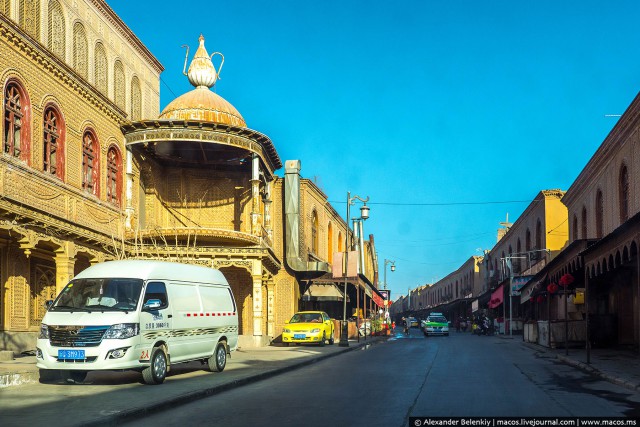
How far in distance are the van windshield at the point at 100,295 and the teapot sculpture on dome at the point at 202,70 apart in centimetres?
2160

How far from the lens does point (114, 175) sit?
29234 mm

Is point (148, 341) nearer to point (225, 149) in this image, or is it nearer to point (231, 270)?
point (225, 149)

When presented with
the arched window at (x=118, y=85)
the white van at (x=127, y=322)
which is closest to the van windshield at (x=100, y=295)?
the white van at (x=127, y=322)

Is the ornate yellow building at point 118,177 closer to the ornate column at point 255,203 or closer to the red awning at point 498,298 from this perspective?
the ornate column at point 255,203

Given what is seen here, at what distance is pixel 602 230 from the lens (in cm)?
3481

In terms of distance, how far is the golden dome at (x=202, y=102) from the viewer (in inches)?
1302

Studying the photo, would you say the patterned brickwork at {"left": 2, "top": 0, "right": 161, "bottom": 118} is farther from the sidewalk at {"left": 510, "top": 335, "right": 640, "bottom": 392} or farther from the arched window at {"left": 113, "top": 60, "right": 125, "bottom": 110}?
the sidewalk at {"left": 510, "top": 335, "right": 640, "bottom": 392}

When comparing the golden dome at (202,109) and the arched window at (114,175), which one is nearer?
the arched window at (114,175)

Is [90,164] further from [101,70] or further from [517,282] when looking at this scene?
[517,282]

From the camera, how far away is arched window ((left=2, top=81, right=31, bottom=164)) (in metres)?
20.6

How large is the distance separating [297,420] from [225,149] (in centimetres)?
2407

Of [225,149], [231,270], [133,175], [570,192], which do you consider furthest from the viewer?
[570,192]

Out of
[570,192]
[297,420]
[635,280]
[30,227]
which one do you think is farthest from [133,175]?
[570,192]

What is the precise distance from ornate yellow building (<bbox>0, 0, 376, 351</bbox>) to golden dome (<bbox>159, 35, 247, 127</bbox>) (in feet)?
0.21
